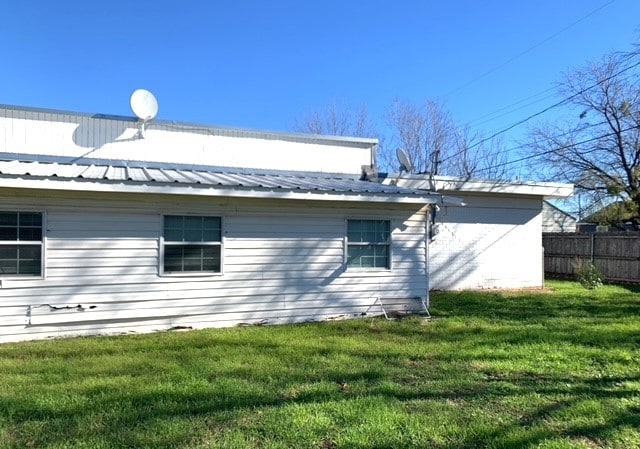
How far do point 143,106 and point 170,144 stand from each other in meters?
1.02

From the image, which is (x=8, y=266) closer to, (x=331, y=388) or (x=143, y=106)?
(x=143, y=106)

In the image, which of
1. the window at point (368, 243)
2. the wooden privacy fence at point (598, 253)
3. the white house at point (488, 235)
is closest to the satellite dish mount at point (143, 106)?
the window at point (368, 243)

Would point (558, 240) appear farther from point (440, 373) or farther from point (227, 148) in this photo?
point (440, 373)

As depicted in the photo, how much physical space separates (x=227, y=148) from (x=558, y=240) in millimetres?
13714

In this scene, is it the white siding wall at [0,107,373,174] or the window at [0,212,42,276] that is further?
the white siding wall at [0,107,373,174]

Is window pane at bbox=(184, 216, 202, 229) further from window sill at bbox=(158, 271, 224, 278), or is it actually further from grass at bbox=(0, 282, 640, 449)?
grass at bbox=(0, 282, 640, 449)

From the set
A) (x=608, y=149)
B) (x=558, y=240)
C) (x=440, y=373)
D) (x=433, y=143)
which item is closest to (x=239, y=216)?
(x=440, y=373)

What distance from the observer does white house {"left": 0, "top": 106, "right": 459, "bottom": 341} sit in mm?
7664

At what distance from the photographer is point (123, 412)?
437 cm

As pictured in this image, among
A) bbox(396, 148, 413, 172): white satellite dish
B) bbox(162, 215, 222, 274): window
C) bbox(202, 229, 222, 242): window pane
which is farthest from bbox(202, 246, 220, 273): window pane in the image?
bbox(396, 148, 413, 172): white satellite dish

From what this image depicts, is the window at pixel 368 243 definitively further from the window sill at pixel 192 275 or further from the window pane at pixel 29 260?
the window pane at pixel 29 260

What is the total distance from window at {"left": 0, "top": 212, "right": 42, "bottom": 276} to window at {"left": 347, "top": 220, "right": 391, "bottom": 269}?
17.7 feet

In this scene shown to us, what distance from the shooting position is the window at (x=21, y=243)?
24.5ft

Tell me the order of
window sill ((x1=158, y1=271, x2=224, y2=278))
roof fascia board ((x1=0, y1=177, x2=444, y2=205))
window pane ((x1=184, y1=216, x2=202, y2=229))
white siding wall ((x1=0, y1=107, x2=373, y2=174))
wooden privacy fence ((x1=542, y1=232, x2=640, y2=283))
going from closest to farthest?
roof fascia board ((x1=0, y1=177, x2=444, y2=205)) < window sill ((x1=158, y1=271, x2=224, y2=278)) < window pane ((x1=184, y1=216, x2=202, y2=229)) < white siding wall ((x1=0, y1=107, x2=373, y2=174)) < wooden privacy fence ((x1=542, y1=232, x2=640, y2=283))
